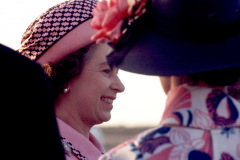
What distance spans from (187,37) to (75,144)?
56.9 inches

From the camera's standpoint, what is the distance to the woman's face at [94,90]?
3.49 metres

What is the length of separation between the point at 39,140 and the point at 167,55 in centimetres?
59

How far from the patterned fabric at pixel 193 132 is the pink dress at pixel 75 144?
1.26 m

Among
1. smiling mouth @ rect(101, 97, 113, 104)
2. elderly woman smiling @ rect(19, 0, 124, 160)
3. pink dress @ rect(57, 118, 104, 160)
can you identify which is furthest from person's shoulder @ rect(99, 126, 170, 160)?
smiling mouth @ rect(101, 97, 113, 104)

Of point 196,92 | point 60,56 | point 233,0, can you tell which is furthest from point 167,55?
point 60,56

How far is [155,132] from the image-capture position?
6.74 ft

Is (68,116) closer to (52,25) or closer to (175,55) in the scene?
(52,25)

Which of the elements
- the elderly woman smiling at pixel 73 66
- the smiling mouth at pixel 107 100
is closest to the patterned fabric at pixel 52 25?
A: the elderly woman smiling at pixel 73 66

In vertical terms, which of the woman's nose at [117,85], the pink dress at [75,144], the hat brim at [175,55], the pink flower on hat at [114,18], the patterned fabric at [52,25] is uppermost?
the pink flower on hat at [114,18]

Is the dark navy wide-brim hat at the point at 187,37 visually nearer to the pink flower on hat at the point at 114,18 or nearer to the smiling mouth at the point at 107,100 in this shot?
the pink flower on hat at the point at 114,18

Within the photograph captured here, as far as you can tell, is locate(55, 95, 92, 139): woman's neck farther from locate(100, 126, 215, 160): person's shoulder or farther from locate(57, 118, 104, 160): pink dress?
locate(100, 126, 215, 160): person's shoulder

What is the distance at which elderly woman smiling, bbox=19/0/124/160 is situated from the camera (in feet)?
11.4

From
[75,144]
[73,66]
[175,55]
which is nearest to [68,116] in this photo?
[75,144]

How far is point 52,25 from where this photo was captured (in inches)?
138
